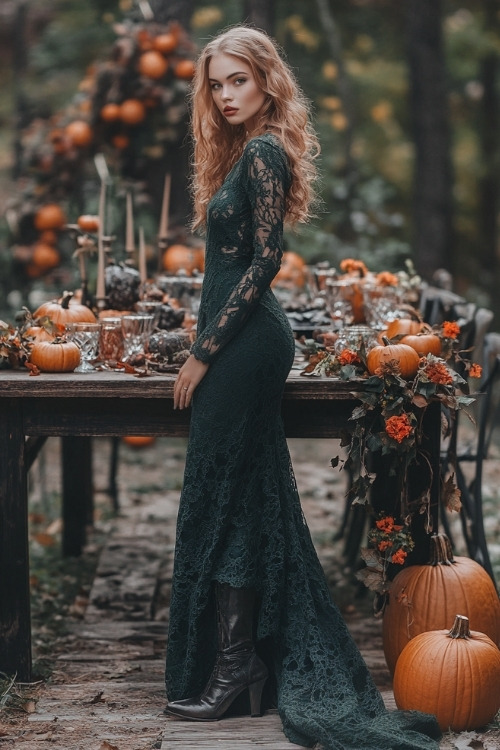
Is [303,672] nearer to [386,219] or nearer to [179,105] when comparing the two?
[179,105]

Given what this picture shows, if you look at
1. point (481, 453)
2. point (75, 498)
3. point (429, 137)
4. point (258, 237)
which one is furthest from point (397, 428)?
point (429, 137)

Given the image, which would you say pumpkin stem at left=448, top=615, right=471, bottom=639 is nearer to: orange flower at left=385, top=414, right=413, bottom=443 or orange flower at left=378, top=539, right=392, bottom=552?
orange flower at left=378, top=539, right=392, bottom=552

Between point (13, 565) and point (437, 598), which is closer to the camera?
point (437, 598)

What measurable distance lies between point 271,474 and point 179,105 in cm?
454

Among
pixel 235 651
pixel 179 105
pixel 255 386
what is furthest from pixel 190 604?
pixel 179 105

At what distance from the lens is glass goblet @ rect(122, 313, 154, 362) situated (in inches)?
164

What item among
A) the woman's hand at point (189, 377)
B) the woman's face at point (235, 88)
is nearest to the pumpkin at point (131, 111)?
the woman's face at point (235, 88)

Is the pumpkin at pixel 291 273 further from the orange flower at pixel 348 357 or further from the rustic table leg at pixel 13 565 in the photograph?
the rustic table leg at pixel 13 565

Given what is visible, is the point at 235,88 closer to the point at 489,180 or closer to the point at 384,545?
the point at 384,545

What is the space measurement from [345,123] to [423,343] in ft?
29.5

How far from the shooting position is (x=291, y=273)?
19.8 feet

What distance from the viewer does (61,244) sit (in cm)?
820

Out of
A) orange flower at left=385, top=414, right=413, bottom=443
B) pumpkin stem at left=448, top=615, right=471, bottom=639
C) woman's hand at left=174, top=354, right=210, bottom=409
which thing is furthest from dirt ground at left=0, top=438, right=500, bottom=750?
woman's hand at left=174, top=354, right=210, bottom=409

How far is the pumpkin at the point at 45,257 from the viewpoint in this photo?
8.00 metres
